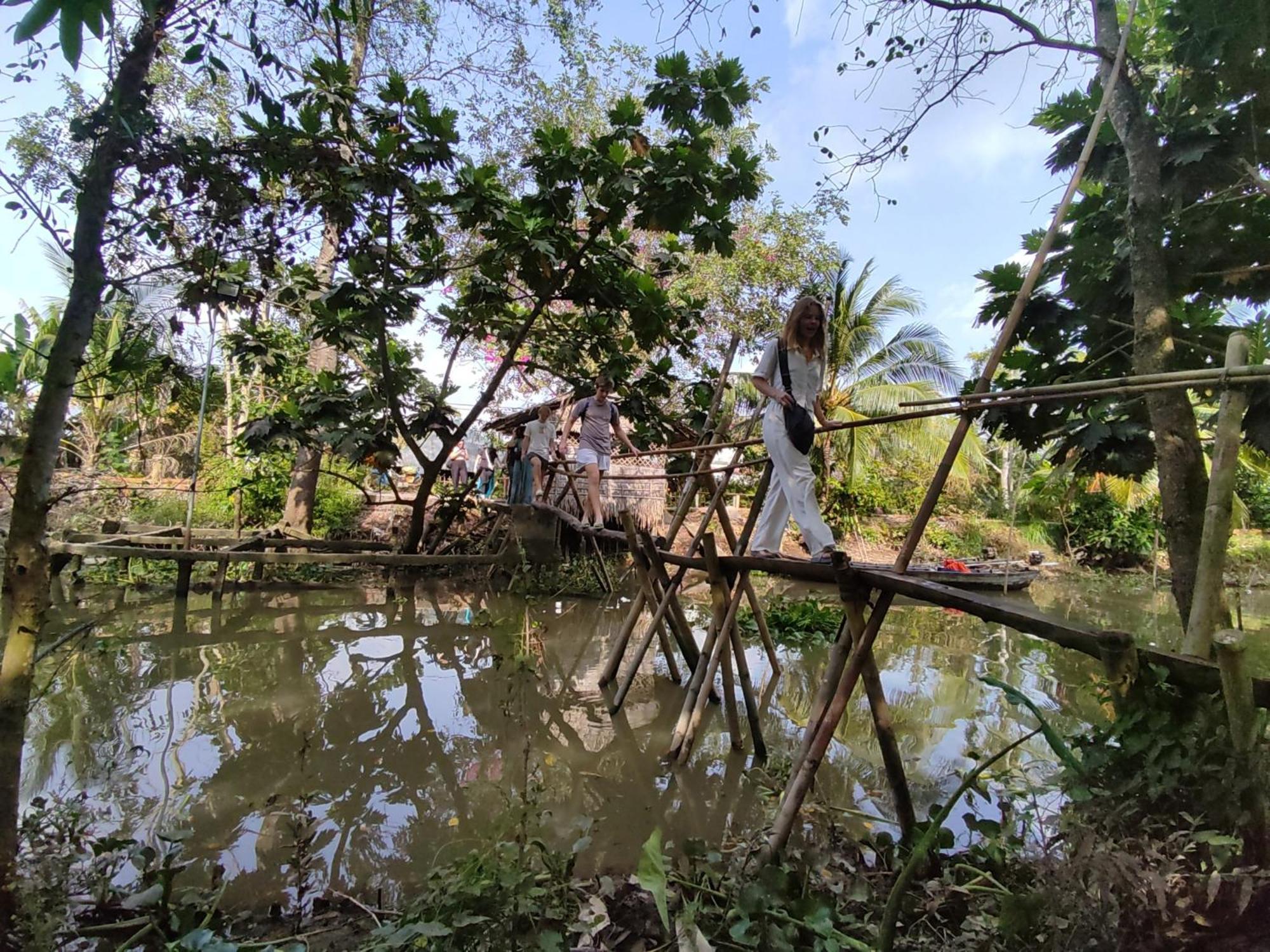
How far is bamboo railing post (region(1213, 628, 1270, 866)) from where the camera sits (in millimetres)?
1525

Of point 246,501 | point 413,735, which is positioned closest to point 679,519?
point 413,735

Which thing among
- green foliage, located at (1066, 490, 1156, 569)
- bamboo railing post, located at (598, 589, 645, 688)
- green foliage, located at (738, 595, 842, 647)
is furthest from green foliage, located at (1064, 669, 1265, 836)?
green foliage, located at (1066, 490, 1156, 569)

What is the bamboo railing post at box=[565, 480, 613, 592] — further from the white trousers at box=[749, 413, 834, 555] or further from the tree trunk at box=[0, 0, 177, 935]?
the tree trunk at box=[0, 0, 177, 935]

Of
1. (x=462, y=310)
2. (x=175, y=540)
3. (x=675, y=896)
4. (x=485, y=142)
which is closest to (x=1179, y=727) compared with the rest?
(x=675, y=896)

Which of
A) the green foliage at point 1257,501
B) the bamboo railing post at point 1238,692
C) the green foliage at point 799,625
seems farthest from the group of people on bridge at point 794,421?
the green foliage at point 1257,501

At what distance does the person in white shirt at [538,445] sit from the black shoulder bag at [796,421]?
5617 millimetres

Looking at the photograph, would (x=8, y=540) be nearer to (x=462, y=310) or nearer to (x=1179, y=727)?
(x=1179, y=727)

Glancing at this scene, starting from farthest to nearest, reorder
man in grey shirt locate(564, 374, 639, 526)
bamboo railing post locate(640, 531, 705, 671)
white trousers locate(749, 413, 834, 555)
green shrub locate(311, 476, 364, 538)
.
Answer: green shrub locate(311, 476, 364, 538) → man in grey shirt locate(564, 374, 639, 526) → bamboo railing post locate(640, 531, 705, 671) → white trousers locate(749, 413, 834, 555)

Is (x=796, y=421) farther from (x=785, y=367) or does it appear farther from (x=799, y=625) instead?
(x=799, y=625)

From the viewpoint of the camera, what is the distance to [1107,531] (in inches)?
595

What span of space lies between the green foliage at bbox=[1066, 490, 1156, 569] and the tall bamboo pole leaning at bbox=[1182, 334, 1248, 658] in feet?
49.7

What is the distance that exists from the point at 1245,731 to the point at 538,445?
7.99 meters

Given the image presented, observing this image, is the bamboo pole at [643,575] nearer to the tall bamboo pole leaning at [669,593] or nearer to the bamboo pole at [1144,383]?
the tall bamboo pole leaning at [669,593]

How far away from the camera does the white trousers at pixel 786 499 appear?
140 inches
